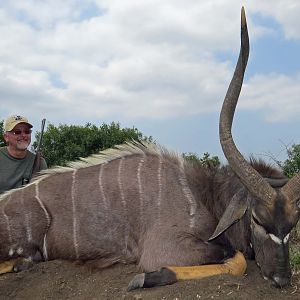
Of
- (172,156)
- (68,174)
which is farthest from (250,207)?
(68,174)

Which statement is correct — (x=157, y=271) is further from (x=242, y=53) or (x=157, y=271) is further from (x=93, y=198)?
(x=242, y=53)

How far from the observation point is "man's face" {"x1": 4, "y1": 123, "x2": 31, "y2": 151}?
219 inches

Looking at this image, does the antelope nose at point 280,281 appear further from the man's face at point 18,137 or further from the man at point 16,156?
the man's face at point 18,137

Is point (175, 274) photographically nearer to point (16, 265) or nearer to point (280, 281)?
point (280, 281)

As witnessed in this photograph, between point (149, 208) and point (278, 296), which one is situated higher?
point (149, 208)

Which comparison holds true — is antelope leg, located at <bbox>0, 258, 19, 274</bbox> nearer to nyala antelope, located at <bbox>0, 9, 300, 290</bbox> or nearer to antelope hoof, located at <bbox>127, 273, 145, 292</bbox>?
nyala antelope, located at <bbox>0, 9, 300, 290</bbox>

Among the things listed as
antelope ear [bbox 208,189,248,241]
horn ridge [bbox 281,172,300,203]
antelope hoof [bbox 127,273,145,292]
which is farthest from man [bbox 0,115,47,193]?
horn ridge [bbox 281,172,300,203]

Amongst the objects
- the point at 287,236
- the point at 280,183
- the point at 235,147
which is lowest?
the point at 287,236

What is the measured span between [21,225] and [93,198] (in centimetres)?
62

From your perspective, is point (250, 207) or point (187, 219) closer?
point (250, 207)

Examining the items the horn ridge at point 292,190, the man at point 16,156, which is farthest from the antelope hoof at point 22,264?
the horn ridge at point 292,190

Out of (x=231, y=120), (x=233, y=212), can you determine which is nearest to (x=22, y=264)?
(x=233, y=212)

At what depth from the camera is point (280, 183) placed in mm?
3879

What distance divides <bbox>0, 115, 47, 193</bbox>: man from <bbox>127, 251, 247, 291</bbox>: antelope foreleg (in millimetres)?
2330
